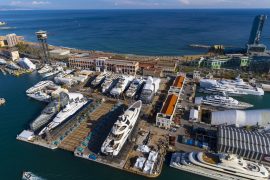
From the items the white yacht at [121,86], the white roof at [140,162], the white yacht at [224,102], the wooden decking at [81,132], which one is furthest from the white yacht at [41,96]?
the white yacht at [224,102]

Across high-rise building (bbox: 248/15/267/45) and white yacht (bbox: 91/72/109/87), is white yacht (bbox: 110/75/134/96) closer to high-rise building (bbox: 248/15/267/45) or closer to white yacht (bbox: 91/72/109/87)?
white yacht (bbox: 91/72/109/87)

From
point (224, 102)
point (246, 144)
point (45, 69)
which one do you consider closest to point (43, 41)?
point (45, 69)

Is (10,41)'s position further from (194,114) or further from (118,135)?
(194,114)

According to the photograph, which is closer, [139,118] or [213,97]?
[139,118]

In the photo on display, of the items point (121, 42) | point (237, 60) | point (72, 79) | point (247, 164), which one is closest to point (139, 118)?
point (247, 164)

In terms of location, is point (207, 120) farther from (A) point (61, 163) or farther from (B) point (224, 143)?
(A) point (61, 163)

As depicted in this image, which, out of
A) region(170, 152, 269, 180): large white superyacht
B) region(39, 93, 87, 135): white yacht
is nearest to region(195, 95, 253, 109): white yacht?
region(170, 152, 269, 180): large white superyacht

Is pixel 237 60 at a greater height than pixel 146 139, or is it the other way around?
pixel 237 60

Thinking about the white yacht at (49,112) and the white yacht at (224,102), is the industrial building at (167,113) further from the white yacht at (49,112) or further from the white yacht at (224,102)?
the white yacht at (49,112)
